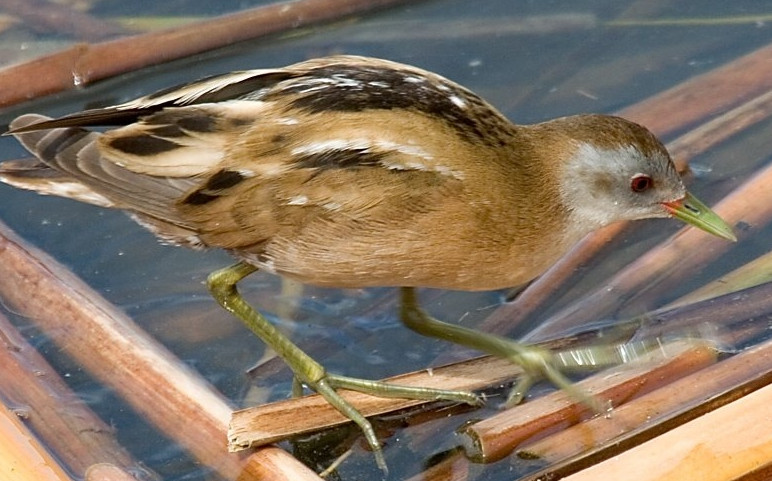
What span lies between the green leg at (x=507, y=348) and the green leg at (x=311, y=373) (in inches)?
7.7

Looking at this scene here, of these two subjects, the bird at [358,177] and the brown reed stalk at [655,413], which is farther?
the bird at [358,177]

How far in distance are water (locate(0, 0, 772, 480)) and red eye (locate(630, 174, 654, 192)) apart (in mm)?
576

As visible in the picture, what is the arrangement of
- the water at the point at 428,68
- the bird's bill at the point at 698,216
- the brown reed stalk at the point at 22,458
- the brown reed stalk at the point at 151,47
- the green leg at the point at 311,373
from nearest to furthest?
the brown reed stalk at the point at 22,458 → the green leg at the point at 311,373 → the bird's bill at the point at 698,216 → the water at the point at 428,68 → the brown reed stalk at the point at 151,47

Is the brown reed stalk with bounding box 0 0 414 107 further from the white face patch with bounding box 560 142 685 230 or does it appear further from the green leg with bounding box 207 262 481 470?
the white face patch with bounding box 560 142 685 230

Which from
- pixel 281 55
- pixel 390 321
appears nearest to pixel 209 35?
pixel 281 55

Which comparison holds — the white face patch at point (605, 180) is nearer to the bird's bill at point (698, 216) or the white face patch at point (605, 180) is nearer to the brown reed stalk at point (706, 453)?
the bird's bill at point (698, 216)

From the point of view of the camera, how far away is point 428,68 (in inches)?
212

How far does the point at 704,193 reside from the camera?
183 inches

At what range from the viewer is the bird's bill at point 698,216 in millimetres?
3900

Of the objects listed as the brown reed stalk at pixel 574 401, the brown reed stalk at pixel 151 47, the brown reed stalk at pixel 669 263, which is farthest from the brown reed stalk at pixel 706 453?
the brown reed stalk at pixel 151 47

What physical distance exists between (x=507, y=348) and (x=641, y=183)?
65 centimetres

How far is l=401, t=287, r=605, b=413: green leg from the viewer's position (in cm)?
374

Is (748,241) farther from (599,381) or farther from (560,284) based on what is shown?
(599,381)

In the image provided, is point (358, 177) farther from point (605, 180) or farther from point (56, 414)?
Answer: point (56, 414)
